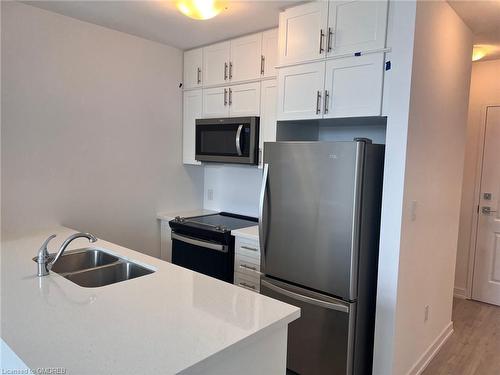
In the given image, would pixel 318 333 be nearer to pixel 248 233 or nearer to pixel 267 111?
pixel 248 233

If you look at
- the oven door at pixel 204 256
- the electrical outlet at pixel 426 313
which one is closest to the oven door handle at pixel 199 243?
the oven door at pixel 204 256

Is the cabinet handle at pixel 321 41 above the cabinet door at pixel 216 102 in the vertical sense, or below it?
above

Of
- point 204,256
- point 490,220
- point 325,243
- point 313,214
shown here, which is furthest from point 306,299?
point 490,220

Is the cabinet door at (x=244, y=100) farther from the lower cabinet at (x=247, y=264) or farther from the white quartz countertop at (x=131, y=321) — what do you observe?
the white quartz countertop at (x=131, y=321)

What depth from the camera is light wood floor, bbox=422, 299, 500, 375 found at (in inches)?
104

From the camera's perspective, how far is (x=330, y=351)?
2221mm

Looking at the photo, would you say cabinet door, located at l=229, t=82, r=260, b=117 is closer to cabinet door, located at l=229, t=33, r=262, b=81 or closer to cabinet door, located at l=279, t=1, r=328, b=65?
cabinet door, located at l=229, t=33, r=262, b=81

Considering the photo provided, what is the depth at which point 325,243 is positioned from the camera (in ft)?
7.17

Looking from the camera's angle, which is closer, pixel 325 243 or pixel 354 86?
pixel 325 243

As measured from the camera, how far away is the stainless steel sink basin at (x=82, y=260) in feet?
7.07

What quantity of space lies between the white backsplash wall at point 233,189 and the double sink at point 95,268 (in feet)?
5.32

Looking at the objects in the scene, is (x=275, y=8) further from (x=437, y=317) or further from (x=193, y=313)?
(x=437, y=317)

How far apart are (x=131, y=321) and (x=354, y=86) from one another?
1.82 metres

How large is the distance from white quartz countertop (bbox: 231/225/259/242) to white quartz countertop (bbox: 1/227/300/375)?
98 centimetres
